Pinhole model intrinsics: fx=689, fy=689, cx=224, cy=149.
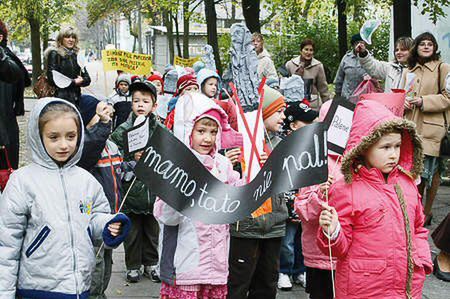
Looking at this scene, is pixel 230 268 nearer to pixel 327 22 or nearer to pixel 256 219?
pixel 256 219

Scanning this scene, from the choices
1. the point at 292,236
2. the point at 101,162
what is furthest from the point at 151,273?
the point at 101,162

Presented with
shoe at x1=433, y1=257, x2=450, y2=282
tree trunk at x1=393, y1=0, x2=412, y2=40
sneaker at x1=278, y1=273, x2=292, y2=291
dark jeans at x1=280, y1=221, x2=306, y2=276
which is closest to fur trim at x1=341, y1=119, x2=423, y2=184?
dark jeans at x1=280, y1=221, x2=306, y2=276

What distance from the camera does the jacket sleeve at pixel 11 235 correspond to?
3465mm

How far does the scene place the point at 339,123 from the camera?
13.5 feet

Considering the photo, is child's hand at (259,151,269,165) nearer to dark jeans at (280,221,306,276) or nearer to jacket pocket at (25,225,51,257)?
dark jeans at (280,221,306,276)

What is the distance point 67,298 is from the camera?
3596 millimetres

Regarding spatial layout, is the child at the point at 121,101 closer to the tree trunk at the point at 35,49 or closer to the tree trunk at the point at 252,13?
the tree trunk at the point at 252,13

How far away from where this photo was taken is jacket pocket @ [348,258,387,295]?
3719 mm

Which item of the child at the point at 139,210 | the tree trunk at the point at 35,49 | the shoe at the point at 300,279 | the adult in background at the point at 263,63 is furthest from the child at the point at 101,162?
the tree trunk at the point at 35,49

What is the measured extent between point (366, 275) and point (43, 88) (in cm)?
399

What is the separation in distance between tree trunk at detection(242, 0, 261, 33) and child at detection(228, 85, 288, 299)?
10.7 meters

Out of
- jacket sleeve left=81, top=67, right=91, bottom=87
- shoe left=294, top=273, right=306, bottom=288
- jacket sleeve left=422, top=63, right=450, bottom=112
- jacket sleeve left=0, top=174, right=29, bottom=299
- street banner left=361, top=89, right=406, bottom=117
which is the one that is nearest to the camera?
jacket sleeve left=0, top=174, right=29, bottom=299

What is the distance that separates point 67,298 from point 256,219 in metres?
1.56

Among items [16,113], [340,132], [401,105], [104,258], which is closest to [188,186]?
[340,132]
